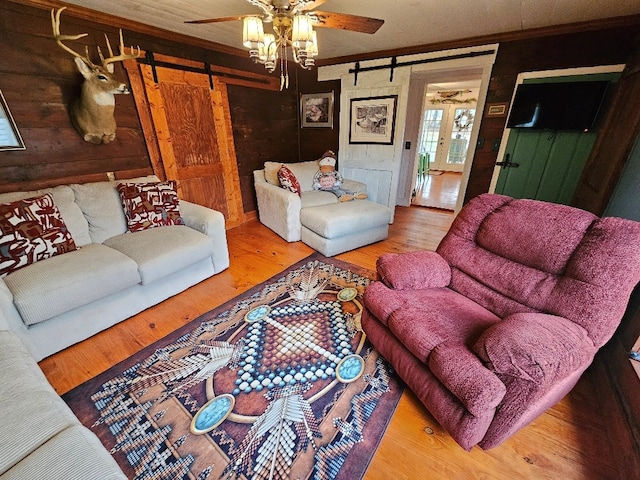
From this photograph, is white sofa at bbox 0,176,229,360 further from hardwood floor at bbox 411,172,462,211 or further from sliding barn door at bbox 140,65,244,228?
hardwood floor at bbox 411,172,462,211

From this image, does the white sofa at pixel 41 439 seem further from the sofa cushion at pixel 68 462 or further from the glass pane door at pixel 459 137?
the glass pane door at pixel 459 137

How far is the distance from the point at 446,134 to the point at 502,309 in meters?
8.57

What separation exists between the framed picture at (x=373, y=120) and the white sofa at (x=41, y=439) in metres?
3.88

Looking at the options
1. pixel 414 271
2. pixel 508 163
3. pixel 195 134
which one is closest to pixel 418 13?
pixel 508 163

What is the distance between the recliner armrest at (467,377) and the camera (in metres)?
0.94

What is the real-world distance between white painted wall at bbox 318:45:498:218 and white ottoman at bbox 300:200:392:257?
0.85 metres

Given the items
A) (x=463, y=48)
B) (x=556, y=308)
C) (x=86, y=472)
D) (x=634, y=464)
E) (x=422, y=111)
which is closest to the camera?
(x=86, y=472)

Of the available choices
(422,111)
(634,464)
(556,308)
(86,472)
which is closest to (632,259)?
(556,308)

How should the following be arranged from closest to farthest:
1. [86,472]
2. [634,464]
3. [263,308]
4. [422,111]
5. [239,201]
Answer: [86,472], [634,464], [263,308], [239,201], [422,111]

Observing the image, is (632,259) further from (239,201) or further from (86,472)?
(239,201)

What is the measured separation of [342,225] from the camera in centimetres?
275

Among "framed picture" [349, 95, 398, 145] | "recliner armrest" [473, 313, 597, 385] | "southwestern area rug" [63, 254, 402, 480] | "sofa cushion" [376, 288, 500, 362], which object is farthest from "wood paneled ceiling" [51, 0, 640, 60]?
"southwestern area rug" [63, 254, 402, 480]

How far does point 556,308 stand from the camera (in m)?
1.19

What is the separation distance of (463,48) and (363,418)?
372 cm
